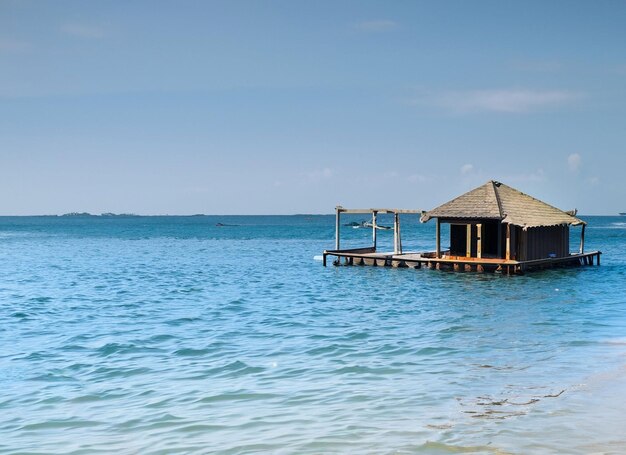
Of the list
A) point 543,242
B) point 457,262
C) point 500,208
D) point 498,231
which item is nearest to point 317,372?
point 457,262

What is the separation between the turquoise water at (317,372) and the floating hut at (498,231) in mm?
4418

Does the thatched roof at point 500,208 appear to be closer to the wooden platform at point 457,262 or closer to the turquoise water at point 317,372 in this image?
the wooden platform at point 457,262

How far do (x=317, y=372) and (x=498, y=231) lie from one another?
21.8 metres

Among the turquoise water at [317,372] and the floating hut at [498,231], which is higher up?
the floating hut at [498,231]

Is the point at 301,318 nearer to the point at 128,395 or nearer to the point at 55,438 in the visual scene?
the point at 128,395

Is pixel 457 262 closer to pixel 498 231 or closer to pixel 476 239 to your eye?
pixel 476 239

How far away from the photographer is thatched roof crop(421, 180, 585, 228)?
3212 cm

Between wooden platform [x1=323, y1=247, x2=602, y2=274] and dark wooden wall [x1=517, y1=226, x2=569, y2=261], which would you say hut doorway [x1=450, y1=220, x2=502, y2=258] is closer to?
wooden platform [x1=323, y1=247, x2=602, y2=274]

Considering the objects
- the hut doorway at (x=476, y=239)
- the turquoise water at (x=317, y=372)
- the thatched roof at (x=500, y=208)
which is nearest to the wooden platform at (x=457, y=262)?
the hut doorway at (x=476, y=239)

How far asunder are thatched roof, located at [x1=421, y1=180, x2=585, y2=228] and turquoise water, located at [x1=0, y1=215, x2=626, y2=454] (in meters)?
4.67

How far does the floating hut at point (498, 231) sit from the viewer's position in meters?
32.5

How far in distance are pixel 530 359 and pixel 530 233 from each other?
20015 mm

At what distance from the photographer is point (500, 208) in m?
32.3

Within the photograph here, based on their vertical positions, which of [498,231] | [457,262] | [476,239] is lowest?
[457,262]
